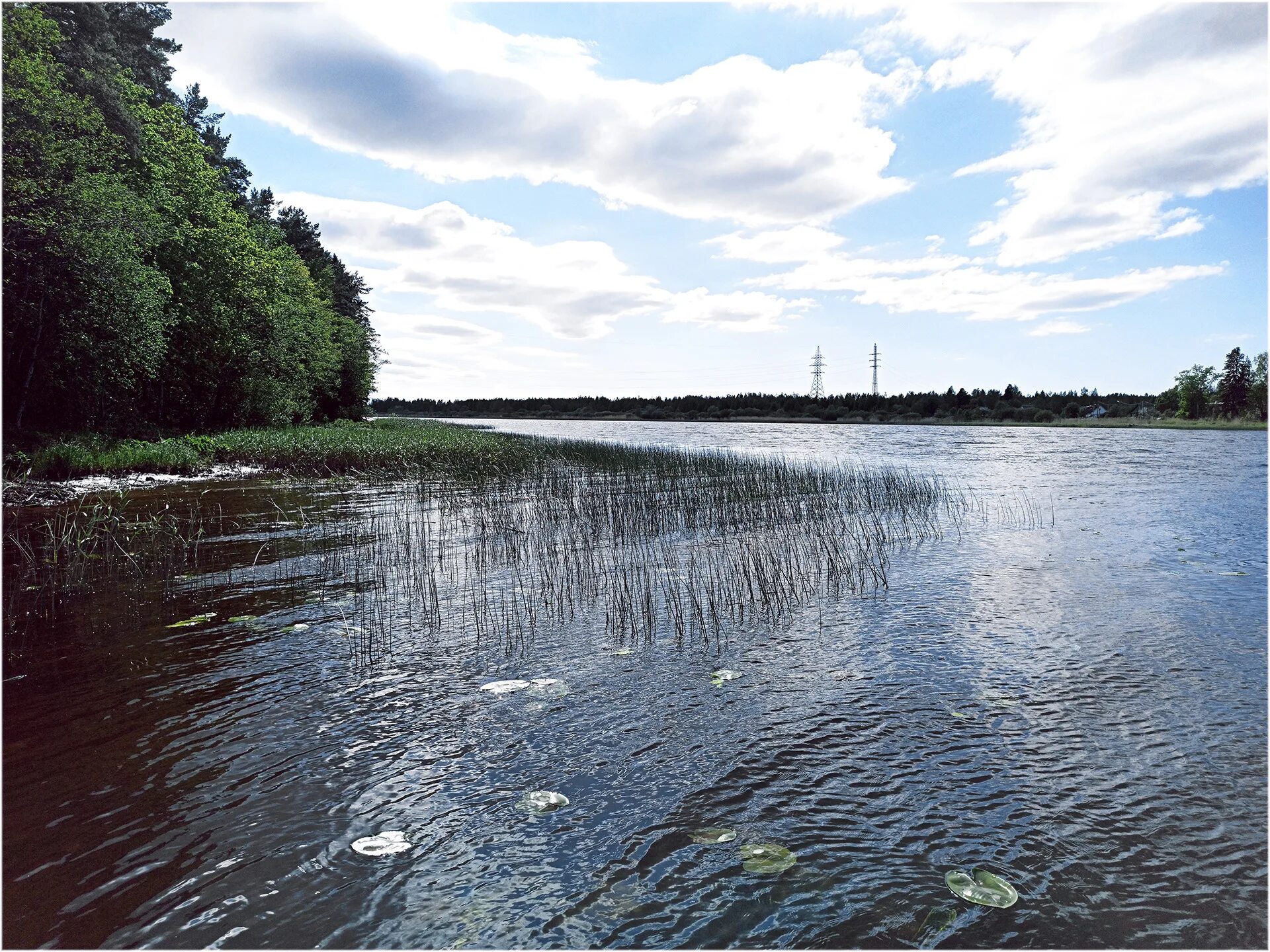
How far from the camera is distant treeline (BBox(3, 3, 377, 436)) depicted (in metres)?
16.2

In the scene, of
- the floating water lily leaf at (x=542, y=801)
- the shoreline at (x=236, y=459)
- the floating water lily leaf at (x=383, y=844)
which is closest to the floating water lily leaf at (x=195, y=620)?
the floating water lily leaf at (x=383, y=844)

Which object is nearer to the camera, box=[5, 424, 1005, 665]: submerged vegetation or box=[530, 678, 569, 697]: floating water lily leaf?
box=[530, 678, 569, 697]: floating water lily leaf

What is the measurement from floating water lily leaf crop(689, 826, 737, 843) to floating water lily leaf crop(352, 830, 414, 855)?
4.78 ft

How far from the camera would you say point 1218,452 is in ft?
128

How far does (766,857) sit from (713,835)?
30 cm

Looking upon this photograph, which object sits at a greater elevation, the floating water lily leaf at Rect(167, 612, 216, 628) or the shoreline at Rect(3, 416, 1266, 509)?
the shoreline at Rect(3, 416, 1266, 509)

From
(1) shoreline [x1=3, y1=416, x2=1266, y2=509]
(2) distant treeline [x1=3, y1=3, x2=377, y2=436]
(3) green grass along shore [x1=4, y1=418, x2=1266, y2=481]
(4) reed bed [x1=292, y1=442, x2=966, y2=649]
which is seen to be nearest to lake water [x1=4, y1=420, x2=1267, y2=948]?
(4) reed bed [x1=292, y1=442, x2=966, y2=649]

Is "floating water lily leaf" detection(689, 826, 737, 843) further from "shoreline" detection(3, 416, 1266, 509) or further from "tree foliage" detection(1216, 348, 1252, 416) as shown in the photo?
"tree foliage" detection(1216, 348, 1252, 416)

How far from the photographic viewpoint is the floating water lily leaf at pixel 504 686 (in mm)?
5254

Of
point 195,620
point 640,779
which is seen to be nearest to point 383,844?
point 640,779

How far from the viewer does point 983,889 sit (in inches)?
117

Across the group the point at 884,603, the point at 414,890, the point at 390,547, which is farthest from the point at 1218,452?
the point at 414,890

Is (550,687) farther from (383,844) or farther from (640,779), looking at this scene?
(383,844)

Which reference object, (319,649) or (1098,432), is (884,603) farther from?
(1098,432)
